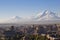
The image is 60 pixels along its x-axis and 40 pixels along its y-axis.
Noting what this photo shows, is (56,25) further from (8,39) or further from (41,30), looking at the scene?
(8,39)

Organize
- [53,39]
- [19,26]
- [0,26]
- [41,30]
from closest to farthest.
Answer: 1. [53,39]
2. [41,30]
3. [0,26]
4. [19,26]

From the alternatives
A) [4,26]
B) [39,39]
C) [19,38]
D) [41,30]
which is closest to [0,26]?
[4,26]

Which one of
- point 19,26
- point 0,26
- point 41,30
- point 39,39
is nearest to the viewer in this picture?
point 39,39

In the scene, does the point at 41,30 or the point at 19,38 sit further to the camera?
the point at 41,30

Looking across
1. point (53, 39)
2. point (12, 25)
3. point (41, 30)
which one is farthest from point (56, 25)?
point (53, 39)

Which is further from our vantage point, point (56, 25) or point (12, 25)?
point (56, 25)

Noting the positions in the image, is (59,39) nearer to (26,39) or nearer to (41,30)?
(26,39)

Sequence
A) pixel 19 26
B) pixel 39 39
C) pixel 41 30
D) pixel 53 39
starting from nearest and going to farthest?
pixel 39 39, pixel 53 39, pixel 41 30, pixel 19 26

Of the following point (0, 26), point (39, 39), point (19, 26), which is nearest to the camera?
point (39, 39)

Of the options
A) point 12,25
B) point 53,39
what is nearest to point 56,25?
point 12,25
